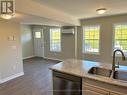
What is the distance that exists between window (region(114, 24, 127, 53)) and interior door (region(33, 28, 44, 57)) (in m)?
4.70

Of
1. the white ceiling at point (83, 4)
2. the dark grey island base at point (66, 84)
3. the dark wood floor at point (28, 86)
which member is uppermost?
the white ceiling at point (83, 4)

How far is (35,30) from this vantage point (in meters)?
8.23

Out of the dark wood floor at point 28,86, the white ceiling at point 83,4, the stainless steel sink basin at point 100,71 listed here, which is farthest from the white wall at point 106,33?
the stainless steel sink basin at point 100,71

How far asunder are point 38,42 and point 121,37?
210 inches

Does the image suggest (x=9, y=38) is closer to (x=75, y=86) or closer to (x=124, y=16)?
(x=75, y=86)

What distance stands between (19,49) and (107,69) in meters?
3.44

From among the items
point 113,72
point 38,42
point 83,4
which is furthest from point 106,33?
point 38,42

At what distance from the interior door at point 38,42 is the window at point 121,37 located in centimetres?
470

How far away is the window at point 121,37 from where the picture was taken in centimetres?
488

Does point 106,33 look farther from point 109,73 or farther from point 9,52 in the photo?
point 9,52

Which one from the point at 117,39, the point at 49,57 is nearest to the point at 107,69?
the point at 117,39

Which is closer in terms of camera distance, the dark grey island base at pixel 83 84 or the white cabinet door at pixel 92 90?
the dark grey island base at pixel 83 84

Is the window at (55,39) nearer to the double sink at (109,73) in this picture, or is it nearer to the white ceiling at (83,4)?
the white ceiling at (83,4)

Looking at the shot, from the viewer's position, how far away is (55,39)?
23.8 feet
